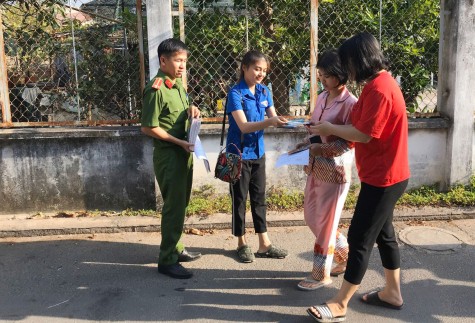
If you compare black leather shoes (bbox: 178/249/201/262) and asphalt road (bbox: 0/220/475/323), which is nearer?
asphalt road (bbox: 0/220/475/323)

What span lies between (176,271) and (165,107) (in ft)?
4.26

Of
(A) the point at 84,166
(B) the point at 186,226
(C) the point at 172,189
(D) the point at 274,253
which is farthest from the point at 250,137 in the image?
(A) the point at 84,166

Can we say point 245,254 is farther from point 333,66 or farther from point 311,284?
point 333,66

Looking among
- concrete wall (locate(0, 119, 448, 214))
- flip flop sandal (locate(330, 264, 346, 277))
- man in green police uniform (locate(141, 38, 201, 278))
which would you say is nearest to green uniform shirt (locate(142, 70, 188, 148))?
man in green police uniform (locate(141, 38, 201, 278))

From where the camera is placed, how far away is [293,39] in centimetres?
550

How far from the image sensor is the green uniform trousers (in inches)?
151

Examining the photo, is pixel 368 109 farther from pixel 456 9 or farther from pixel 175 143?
pixel 456 9

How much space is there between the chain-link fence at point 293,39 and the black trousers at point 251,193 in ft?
5.47

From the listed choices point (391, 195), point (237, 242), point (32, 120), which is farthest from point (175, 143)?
point (32, 120)

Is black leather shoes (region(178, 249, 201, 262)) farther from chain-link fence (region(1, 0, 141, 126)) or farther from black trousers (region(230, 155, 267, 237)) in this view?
chain-link fence (region(1, 0, 141, 126))

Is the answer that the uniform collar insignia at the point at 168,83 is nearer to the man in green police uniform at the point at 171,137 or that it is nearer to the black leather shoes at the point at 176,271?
the man in green police uniform at the point at 171,137

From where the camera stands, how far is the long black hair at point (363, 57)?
2.87 metres

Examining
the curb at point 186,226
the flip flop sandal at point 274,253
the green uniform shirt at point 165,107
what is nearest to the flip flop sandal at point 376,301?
the flip flop sandal at point 274,253

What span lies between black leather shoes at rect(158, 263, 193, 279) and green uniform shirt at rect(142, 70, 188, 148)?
97 centimetres
